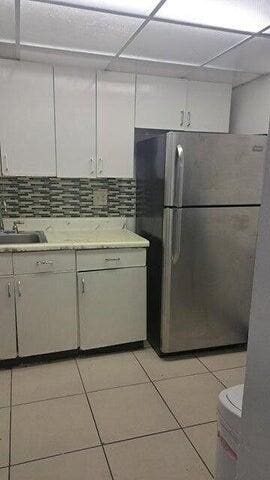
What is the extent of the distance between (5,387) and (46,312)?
0.52 meters

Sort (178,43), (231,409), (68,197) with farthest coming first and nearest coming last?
(68,197) < (178,43) < (231,409)

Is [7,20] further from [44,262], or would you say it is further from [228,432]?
[228,432]

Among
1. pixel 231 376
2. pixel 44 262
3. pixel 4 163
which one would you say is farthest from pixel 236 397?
pixel 4 163

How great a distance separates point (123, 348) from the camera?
8.32ft

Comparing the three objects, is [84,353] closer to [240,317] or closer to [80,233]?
[80,233]

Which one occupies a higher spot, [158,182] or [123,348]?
[158,182]

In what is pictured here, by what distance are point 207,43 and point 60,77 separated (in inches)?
42.3

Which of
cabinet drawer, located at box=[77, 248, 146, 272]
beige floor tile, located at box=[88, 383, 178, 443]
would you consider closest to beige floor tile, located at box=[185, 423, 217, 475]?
beige floor tile, located at box=[88, 383, 178, 443]

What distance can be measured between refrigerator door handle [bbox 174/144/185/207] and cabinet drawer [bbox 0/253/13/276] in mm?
1140

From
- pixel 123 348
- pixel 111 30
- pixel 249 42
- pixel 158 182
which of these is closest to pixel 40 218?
pixel 158 182

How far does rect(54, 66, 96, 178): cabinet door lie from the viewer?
2416 millimetres

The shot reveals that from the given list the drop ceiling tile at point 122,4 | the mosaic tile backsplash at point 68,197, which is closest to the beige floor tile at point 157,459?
the mosaic tile backsplash at point 68,197

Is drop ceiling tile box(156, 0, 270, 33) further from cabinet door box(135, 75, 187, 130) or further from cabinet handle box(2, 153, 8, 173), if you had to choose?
cabinet handle box(2, 153, 8, 173)

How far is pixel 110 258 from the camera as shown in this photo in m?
2.31
